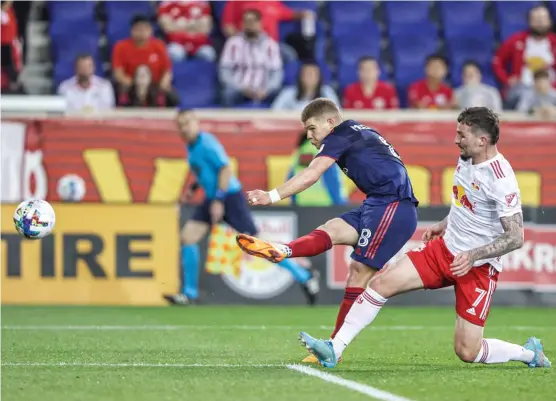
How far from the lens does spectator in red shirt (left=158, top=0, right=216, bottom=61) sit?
17.5 m

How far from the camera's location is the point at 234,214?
14.5m

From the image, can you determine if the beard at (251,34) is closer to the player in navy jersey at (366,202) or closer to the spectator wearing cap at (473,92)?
the spectator wearing cap at (473,92)

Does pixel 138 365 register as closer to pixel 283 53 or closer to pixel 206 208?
pixel 206 208

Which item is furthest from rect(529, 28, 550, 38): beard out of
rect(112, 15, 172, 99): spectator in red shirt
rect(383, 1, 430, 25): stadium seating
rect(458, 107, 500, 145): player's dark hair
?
rect(458, 107, 500, 145): player's dark hair

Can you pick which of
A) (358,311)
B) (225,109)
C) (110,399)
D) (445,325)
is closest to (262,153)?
(225,109)

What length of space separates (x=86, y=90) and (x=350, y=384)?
10.4 m

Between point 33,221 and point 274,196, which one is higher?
point 274,196

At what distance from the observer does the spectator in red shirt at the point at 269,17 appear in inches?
694

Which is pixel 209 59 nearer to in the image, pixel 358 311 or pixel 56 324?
pixel 56 324

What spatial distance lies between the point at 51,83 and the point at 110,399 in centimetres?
1172

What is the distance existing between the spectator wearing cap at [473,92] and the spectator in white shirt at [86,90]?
501 cm

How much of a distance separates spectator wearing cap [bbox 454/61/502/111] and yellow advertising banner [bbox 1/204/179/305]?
508 cm

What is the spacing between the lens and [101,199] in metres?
15.8

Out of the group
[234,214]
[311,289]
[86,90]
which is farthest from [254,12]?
[311,289]
